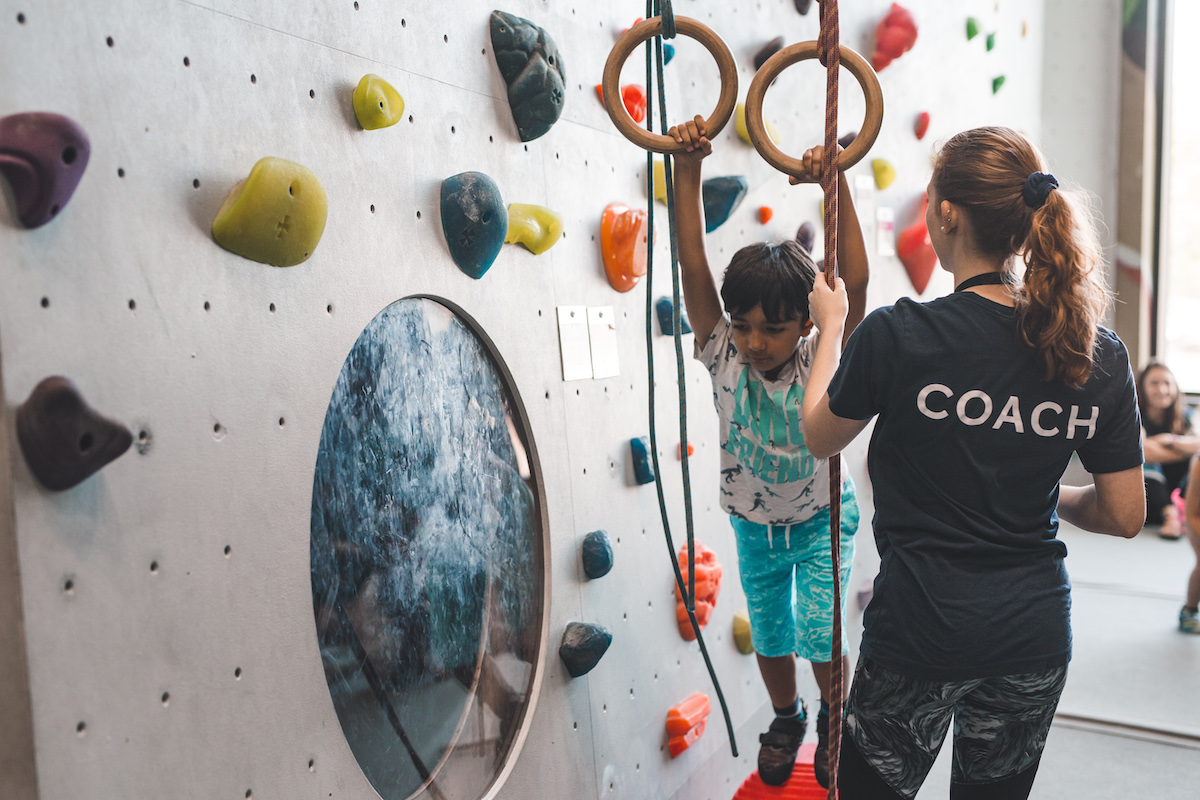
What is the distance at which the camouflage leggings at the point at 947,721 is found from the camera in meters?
1.01

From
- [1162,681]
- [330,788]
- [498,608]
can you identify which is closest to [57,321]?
[330,788]

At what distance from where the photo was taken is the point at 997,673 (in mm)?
980

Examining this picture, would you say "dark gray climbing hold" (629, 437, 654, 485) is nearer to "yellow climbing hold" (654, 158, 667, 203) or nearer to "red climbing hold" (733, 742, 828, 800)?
"yellow climbing hold" (654, 158, 667, 203)

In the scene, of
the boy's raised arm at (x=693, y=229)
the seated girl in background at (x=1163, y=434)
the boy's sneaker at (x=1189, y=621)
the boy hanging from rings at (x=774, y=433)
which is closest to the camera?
the boy's raised arm at (x=693, y=229)

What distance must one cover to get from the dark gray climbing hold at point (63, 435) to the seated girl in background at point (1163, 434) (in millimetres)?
3870

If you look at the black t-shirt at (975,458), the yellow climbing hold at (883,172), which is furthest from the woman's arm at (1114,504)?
the yellow climbing hold at (883,172)

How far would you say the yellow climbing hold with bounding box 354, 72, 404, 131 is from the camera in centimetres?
107

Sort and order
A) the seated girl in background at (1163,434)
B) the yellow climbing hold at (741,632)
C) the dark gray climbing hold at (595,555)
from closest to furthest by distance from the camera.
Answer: the dark gray climbing hold at (595,555) → the yellow climbing hold at (741,632) → the seated girl in background at (1163,434)

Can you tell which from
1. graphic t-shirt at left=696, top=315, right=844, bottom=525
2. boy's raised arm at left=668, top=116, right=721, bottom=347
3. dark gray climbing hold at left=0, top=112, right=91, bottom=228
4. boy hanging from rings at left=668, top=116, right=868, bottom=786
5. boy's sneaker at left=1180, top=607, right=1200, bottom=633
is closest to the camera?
dark gray climbing hold at left=0, top=112, right=91, bottom=228

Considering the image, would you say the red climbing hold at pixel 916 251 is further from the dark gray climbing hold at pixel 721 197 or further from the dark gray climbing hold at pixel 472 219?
the dark gray climbing hold at pixel 472 219

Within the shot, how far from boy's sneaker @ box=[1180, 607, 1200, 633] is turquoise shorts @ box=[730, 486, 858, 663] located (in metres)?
1.95

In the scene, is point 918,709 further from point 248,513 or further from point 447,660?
point 248,513

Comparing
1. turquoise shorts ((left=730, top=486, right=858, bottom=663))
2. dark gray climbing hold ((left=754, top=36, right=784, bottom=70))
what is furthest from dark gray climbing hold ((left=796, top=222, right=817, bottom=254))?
turquoise shorts ((left=730, top=486, right=858, bottom=663))

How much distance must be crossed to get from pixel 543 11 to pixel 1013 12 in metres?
3.41
